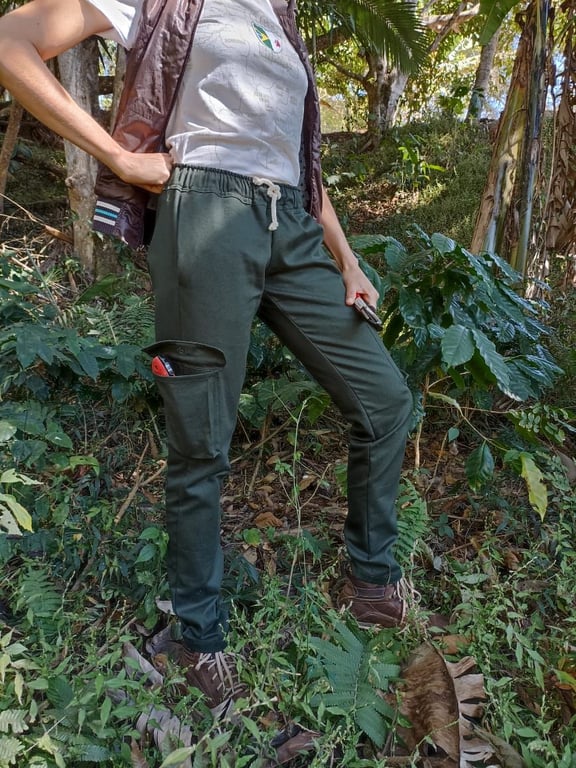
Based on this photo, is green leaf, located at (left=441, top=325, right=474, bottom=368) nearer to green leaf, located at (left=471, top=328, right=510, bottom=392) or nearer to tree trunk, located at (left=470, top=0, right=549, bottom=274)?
green leaf, located at (left=471, top=328, right=510, bottom=392)

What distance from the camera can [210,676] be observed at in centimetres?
163

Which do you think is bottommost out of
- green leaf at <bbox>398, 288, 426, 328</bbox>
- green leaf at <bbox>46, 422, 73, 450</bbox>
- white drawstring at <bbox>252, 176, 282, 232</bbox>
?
green leaf at <bbox>46, 422, 73, 450</bbox>

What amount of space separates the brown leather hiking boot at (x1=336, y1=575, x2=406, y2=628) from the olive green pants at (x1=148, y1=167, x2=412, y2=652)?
45 millimetres

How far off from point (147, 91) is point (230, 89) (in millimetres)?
209

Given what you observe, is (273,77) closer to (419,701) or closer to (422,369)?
(422,369)

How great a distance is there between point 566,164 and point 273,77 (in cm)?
229

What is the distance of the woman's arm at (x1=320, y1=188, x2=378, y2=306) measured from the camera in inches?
70.6

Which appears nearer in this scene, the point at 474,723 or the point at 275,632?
the point at 474,723

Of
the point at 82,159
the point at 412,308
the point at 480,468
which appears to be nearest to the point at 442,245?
the point at 412,308

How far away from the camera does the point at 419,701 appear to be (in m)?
1.58

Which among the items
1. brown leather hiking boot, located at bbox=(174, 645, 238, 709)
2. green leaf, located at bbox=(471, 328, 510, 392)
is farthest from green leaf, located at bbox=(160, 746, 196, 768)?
green leaf, located at bbox=(471, 328, 510, 392)

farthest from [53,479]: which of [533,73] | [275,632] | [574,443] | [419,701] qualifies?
[533,73]

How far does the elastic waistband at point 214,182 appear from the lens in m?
1.45

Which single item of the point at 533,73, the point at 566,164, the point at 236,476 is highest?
the point at 533,73
